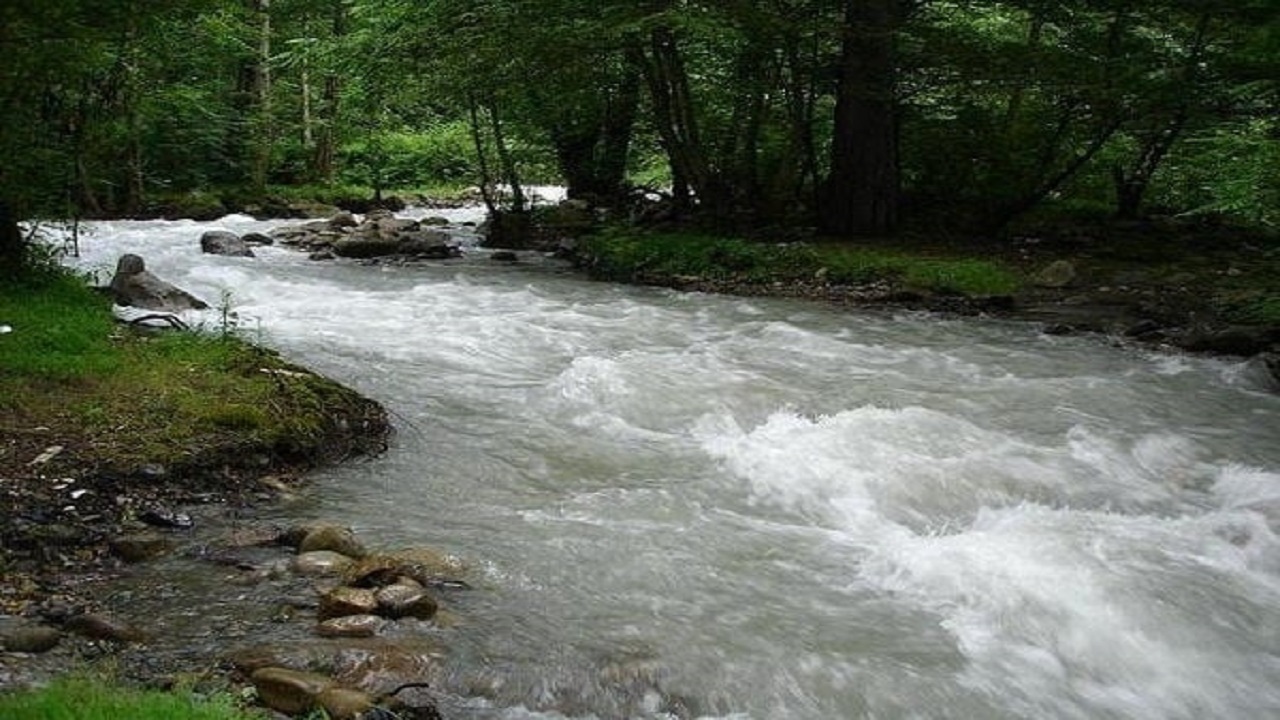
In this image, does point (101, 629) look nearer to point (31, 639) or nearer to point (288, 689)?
point (31, 639)

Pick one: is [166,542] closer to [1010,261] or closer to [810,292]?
[810,292]

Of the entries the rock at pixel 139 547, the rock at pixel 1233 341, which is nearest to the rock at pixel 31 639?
the rock at pixel 139 547

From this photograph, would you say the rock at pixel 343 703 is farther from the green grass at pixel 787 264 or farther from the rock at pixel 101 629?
the green grass at pixel 787 264

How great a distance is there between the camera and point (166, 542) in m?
5.36

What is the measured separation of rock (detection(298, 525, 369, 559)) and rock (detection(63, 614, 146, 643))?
40.8 inches

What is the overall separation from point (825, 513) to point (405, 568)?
2648 mm

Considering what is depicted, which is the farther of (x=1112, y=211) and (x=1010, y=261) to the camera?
(x=1112, y=211)

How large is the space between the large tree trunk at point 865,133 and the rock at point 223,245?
895 cm

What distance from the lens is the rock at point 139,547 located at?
17.0 feet

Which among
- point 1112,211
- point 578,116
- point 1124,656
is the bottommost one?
point 1124,656

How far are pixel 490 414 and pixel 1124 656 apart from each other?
485 centimetres

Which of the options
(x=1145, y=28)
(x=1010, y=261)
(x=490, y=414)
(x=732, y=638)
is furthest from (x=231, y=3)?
(x=1145, y=28)

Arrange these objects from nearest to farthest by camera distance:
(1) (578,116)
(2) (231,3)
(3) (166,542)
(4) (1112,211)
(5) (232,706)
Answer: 1. (5) (232,706)
2. (3) (166,542)
3. (2) (231,3)
4. (4) (1112,211)
5. (1) (578,116)

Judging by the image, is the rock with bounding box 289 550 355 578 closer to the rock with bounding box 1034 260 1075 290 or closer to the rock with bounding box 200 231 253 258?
the rock with bounding box 1034 260 1075 290
